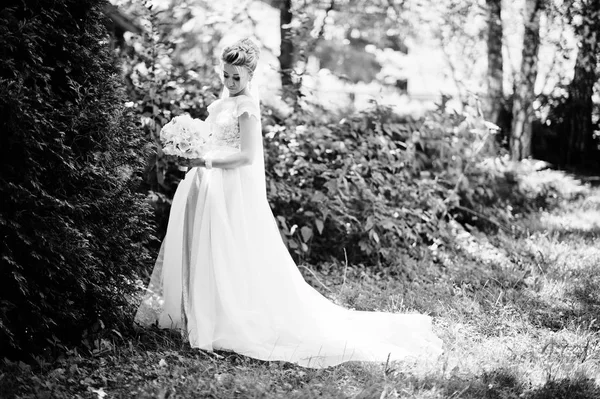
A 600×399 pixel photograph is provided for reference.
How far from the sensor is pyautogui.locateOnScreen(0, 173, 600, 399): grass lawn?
374 cm

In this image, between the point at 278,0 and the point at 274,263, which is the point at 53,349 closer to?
the point at 274,263

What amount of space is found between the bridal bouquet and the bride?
0.08 meters

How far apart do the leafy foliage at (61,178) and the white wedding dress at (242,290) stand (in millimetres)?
408

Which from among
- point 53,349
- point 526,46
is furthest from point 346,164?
point 526,46

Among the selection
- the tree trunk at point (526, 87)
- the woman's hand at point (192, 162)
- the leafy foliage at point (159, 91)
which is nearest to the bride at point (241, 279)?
the woman's hand at point (192, 162)

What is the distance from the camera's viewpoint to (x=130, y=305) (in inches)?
179

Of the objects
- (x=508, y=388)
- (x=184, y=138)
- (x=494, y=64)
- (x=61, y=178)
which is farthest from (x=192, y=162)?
(x=494, y=64)

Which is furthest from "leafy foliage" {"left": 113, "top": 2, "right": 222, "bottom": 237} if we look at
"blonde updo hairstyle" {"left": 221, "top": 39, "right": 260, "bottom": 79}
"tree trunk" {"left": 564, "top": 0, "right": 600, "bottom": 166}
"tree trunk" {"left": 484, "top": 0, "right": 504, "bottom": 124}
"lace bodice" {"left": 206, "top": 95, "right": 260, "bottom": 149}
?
"tree trunk" {"left": 564, "top": 0, "right": 600, "bottom": 166}

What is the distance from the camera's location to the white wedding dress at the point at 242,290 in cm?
439

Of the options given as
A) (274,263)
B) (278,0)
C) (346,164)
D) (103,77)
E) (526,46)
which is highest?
(278,0)

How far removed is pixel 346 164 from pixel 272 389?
344 cm

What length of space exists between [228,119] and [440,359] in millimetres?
2185

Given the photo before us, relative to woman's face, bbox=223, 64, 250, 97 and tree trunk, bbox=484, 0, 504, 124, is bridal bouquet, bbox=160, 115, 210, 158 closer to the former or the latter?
woman's face, bbox=223, 64, 250, 97

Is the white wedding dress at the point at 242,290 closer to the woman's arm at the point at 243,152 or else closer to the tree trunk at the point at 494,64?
the woman's arm at the point at 243,152
